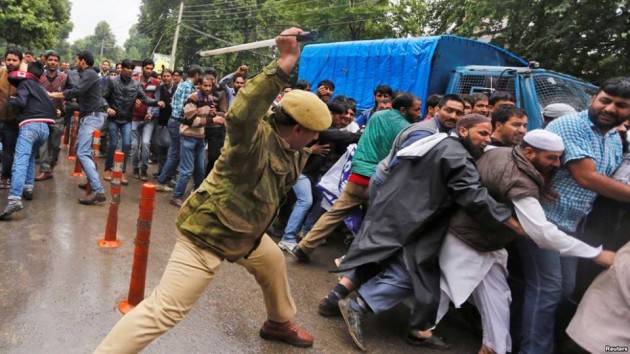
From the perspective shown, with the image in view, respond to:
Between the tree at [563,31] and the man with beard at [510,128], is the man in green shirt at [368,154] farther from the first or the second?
the tree at [563,31]

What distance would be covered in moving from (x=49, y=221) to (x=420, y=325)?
4.08 m

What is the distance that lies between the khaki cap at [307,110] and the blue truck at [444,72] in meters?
4.49

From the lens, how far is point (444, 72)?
7.16m

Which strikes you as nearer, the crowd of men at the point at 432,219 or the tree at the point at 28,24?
the crowd of men at the point at 432,219

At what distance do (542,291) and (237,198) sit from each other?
6.98 feet

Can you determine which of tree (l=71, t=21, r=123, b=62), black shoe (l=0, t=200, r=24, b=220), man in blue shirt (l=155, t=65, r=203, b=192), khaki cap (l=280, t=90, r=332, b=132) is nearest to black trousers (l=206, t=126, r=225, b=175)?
man in blue shirt (l=155, t=65, r=203, b=192)

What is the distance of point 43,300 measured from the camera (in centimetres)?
340

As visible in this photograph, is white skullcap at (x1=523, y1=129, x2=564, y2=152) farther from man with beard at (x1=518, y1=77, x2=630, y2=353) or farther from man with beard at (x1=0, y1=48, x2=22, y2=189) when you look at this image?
man with beard at (x1=0, y1=48, x2=22, y2=189)

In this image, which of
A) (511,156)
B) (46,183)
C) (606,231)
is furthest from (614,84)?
(46,183)

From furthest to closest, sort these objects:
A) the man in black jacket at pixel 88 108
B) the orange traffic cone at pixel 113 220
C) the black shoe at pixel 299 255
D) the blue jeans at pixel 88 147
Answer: the man in black jacket at pixel 88 108, the blue jeans at pixel 88 147, the black shoe at pixel 299 255, the orange traffic cone at pixel 113 220

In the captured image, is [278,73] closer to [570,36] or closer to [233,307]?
[233,307]

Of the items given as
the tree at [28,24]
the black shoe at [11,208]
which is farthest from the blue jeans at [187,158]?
the tree at [28,24]

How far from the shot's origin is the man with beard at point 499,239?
9.03 feet

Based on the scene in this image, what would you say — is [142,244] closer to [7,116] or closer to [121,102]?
[7,116]
